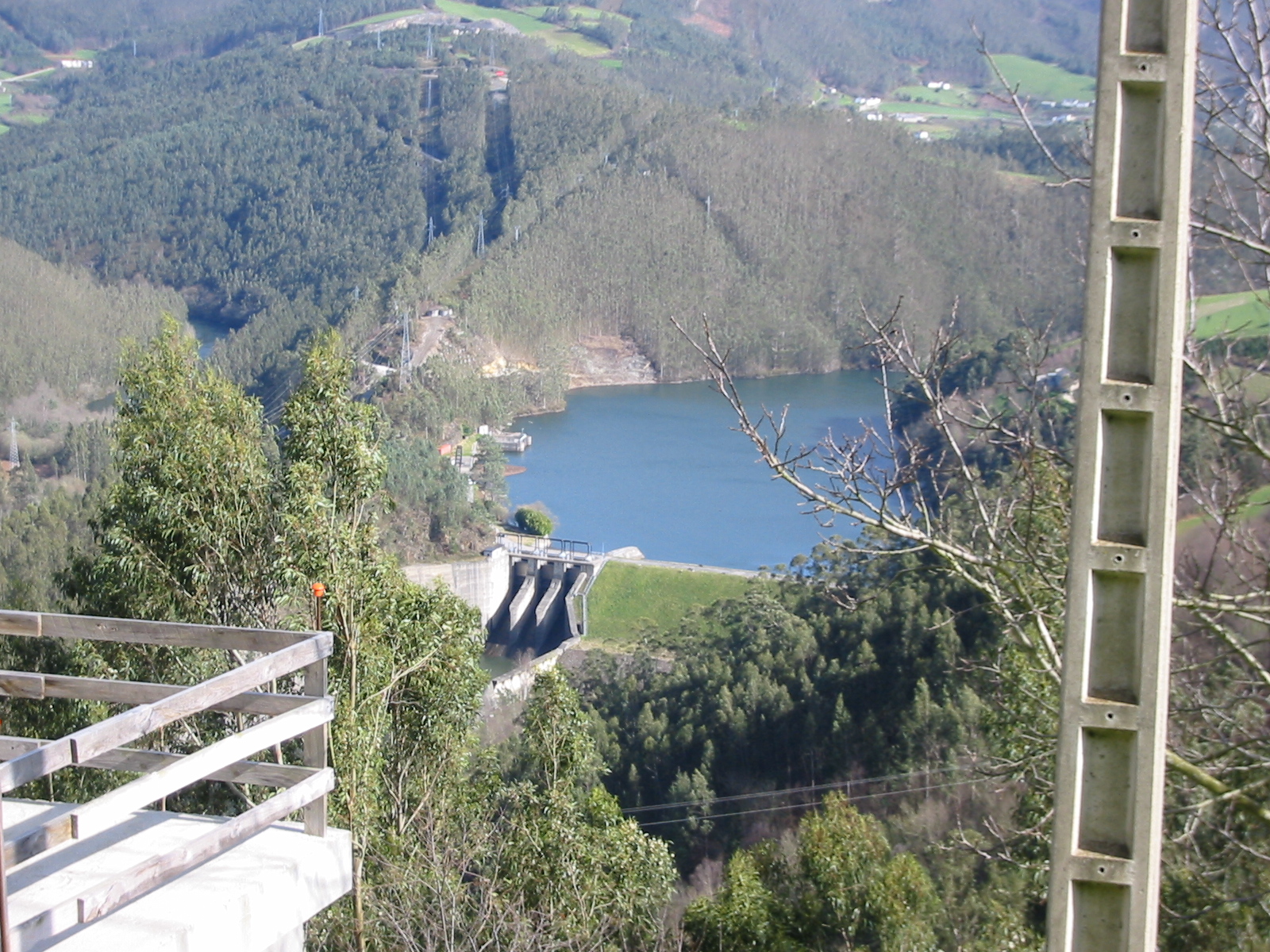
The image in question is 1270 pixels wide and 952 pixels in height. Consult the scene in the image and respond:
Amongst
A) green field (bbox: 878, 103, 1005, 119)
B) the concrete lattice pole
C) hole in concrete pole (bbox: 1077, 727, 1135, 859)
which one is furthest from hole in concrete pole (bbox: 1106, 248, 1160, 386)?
green field (bbox: 878, 103, 1005, 119)

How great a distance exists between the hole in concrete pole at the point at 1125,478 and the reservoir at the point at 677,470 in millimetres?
17248

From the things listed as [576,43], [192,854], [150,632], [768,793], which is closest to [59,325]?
[768,793]

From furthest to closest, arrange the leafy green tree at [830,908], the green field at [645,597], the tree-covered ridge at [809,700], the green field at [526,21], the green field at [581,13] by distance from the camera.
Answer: the green field at [581,13]
the green field at [526,21]
the green field at [645,597]
the tree-covered ridge at [809,700]
the leafy green tree at [830,908]

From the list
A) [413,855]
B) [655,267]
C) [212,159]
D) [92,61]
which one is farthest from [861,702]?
[92,61]

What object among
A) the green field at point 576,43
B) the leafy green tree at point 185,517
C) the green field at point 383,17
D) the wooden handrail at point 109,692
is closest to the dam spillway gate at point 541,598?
the leafy green tree at point 185,517

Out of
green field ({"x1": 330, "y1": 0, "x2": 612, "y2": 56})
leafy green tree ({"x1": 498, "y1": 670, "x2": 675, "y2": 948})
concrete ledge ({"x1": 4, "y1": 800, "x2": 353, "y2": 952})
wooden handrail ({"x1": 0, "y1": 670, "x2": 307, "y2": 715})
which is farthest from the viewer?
green field ({"x1": 330, "y1": 0, "x2": 612, "y2": 56})

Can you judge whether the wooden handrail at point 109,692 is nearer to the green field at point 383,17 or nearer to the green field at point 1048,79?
the green field at point 1048,79

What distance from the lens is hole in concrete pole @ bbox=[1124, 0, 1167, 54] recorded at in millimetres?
1125

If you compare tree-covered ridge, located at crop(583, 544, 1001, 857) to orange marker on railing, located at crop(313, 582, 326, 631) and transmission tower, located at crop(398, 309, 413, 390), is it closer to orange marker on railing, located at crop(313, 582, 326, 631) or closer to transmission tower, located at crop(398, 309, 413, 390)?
orange marker on railing, located at crop(313, 582, 326, 631)

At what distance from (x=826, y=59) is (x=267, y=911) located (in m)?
82.4

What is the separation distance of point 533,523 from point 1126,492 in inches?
907

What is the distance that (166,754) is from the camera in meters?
1.92

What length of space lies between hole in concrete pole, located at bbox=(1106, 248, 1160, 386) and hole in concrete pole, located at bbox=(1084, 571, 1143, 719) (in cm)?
18

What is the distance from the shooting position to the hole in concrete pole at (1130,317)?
3.69 ft
